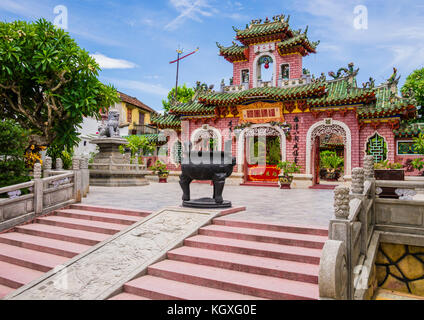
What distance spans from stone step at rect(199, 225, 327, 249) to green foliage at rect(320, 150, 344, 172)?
1882cm

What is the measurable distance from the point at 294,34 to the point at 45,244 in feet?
50.8

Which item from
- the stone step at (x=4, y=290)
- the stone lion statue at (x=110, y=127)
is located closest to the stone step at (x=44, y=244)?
the stone step at (x=4, y=290)

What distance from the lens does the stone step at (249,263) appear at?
3939 mm

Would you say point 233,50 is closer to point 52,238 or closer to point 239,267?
point 52,238

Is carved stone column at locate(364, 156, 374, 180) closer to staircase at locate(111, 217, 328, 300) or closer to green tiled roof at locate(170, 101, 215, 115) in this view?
staircase at locate(111, 217, 328, 300)

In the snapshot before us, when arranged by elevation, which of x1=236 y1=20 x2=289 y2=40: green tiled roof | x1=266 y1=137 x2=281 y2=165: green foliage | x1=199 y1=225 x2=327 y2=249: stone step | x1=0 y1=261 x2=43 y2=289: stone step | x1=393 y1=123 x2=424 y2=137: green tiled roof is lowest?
x1=0 y1=261 x2=43 y2=289: stone step

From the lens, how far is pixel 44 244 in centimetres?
566

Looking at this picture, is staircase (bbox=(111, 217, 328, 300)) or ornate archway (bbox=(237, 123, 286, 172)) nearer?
staircase (bbox=(111, 217, 328, 300))

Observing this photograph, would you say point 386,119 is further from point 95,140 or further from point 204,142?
point 95,140

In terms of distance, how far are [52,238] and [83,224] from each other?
1.98ft

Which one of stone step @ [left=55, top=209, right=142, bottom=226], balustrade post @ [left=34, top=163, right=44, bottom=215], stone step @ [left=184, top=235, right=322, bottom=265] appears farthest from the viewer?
balustrade post @ [left=34, top=163, right=44, bottom=215]

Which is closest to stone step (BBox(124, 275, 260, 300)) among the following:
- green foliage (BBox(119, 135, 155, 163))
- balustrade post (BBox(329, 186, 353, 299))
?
balustrade post (BBox(329, 186, 353, 299))

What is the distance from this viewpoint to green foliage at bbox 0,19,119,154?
414 inches

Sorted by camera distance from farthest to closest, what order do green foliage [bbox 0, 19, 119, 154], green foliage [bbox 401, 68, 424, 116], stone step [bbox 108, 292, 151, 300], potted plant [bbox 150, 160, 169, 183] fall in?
1. green foliage [bbox 401, 68, 424, 116]
2. potted plant [bbox 150, 160, 169, 183]
3. green foliage [bbox 0, 19, 119, 154]
4. stone step [bbox 108, 292, 151, 300]
